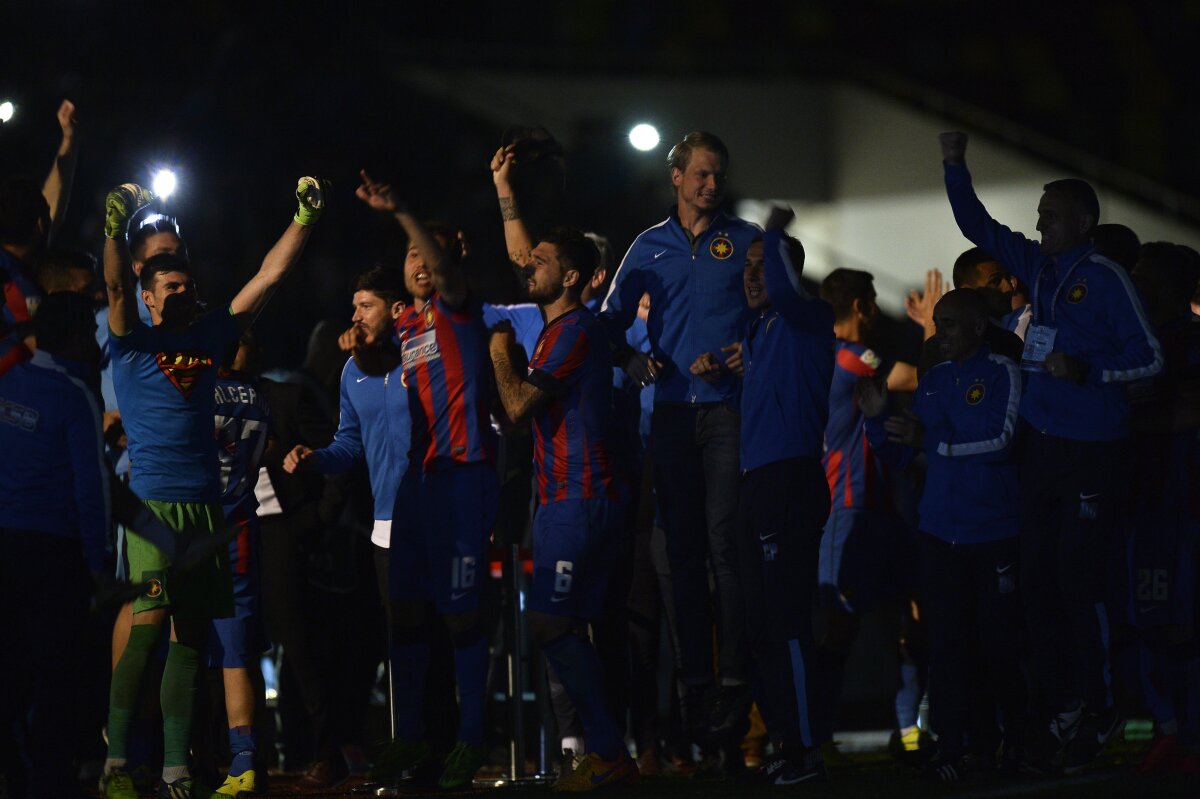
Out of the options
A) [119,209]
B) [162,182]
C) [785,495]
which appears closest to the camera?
[119,209]

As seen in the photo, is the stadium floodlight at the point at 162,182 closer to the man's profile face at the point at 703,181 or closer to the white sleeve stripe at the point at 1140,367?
the man's profile face at the point at 703,181

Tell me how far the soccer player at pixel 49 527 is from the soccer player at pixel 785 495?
2369 millimetres

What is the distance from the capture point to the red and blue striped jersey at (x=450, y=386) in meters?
6.32

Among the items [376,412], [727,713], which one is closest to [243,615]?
[376,412]

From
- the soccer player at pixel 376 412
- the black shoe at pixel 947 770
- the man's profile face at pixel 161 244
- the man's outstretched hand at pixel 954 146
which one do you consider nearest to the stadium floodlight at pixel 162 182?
the man's profile face at pixel 161 244

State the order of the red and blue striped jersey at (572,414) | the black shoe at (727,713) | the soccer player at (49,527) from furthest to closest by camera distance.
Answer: the black shoe at (727,713), the red and blue striped jersey at (572,414), the soccer player at (49,527)

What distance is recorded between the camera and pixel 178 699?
5.93 meters

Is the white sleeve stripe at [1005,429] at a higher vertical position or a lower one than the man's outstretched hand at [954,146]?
lower

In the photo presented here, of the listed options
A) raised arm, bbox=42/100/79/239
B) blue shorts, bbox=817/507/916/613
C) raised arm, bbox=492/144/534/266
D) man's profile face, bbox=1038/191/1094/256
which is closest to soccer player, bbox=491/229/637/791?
raised arm, bbox=492/144/534/266

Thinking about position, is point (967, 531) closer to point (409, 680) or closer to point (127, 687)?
point (409, 680)

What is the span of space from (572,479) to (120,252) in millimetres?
1842

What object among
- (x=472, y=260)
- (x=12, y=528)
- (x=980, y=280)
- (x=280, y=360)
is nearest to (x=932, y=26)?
(x=472, y=260)

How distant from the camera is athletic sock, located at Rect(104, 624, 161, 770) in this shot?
5773 mm

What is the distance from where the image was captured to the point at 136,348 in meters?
6.05
